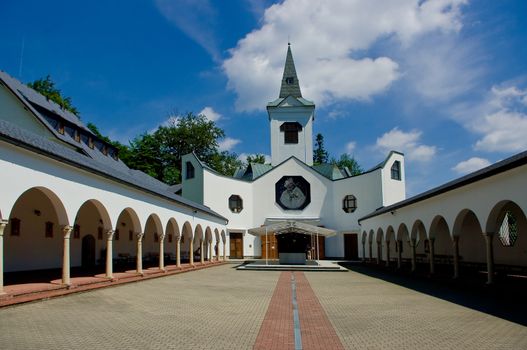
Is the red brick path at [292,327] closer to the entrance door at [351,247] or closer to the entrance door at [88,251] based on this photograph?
the entrance door at [88,251]

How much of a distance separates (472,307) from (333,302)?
11.1 ft

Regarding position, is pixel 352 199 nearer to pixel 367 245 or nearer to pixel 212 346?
pixel 367 245

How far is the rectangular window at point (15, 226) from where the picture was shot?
16188 mm

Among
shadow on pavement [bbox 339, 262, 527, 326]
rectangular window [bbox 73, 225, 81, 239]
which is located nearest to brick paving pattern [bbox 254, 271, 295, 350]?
shadow on pavement [bbox 339, 262, 527, 326]

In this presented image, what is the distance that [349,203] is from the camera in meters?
40.9

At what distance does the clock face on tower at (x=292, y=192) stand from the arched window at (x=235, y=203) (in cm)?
345

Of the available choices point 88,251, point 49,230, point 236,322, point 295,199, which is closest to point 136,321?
point 236,322

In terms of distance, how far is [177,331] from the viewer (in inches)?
316

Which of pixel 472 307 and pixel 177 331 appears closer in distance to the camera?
pixel 177 331

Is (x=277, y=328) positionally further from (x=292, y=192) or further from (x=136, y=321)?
(x=292, y=192)

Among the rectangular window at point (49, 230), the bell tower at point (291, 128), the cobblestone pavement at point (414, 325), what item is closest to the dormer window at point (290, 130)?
the bell tower at point (291, 128)

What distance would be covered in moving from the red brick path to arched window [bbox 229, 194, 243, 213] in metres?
28.1

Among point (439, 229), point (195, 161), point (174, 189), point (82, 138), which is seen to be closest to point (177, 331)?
point (439, 229)

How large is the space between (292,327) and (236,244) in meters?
32.6
